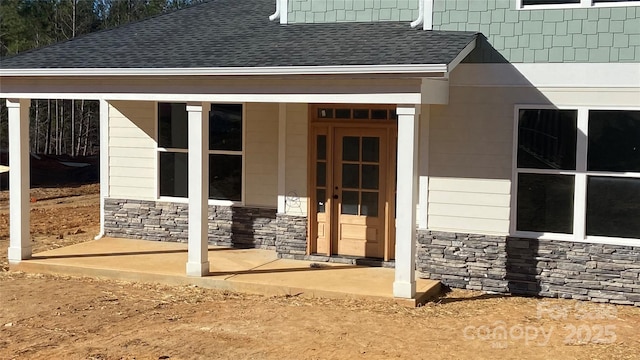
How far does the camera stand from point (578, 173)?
372 inches

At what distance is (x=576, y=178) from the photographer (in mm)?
9484

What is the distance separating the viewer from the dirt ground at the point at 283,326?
292 inches

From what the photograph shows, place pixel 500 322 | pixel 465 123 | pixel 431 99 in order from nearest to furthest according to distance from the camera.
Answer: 1. pixel 500 322
2. pixel 431 99
3. pixel 465 123

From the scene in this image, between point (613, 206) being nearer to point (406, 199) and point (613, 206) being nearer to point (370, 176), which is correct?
point (406, 199)

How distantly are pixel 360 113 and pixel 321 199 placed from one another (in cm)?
147

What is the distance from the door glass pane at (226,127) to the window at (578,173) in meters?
4.63

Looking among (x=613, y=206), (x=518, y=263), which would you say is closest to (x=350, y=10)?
(x=518, y=263)

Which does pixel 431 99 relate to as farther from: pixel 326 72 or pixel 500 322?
pixel 500 322

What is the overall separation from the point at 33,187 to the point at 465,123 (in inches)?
713

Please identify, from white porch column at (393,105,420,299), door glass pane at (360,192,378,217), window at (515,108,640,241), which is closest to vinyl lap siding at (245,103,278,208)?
door glass pane at (360,192,378,217)

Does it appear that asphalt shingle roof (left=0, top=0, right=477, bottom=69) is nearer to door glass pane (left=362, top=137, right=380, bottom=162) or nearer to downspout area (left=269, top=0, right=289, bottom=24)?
downspout area (left=269, top=0, right=289, bottom=24)

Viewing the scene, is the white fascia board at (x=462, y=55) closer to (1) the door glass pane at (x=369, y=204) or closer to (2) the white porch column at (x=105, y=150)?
(1) the door glass pane at (x=369, y=204)

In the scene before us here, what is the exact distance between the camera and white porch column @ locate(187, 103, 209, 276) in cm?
1009

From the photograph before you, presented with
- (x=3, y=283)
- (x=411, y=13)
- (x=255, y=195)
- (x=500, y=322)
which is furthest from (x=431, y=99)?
(x=3, y=283)
